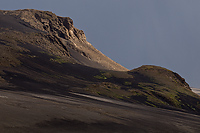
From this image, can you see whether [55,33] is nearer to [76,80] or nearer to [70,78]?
[70,78]

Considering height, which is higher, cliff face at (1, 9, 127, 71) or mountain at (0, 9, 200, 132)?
cliff face at (1, 9, 127, 71)

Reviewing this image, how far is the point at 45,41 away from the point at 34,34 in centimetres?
402

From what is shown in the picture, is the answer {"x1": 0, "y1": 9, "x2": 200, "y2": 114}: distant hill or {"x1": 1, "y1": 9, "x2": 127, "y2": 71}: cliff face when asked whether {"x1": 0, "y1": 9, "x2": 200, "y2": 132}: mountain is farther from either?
{"x1": 1, "y1": 9, "x2": 127, "y2": 71}: cliff face

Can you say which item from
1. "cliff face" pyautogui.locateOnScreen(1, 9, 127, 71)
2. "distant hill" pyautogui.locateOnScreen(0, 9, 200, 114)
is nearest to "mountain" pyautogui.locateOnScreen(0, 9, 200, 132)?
"distant hill" pyautogui.locateOnScreen(0, 9, 200, 114)

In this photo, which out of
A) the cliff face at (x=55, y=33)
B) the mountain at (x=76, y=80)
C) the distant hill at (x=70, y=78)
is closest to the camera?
the mountain at (x=76, y=80)

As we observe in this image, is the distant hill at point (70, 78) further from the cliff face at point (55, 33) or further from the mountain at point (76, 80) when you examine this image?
the cliff face at point (55, 33)

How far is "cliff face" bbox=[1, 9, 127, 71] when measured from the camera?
62.6m

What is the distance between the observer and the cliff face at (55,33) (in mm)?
62625

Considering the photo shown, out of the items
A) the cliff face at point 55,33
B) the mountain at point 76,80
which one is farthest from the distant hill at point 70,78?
the cliff face at point 55,33

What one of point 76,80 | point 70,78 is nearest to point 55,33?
point 70,78

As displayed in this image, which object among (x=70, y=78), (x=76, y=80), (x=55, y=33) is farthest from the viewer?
(x=55, y=33)

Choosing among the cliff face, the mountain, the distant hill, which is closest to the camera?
the mountain

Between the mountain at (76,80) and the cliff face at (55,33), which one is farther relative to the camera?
the cliff face at (55,33)

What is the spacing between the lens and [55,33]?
9056 cm
